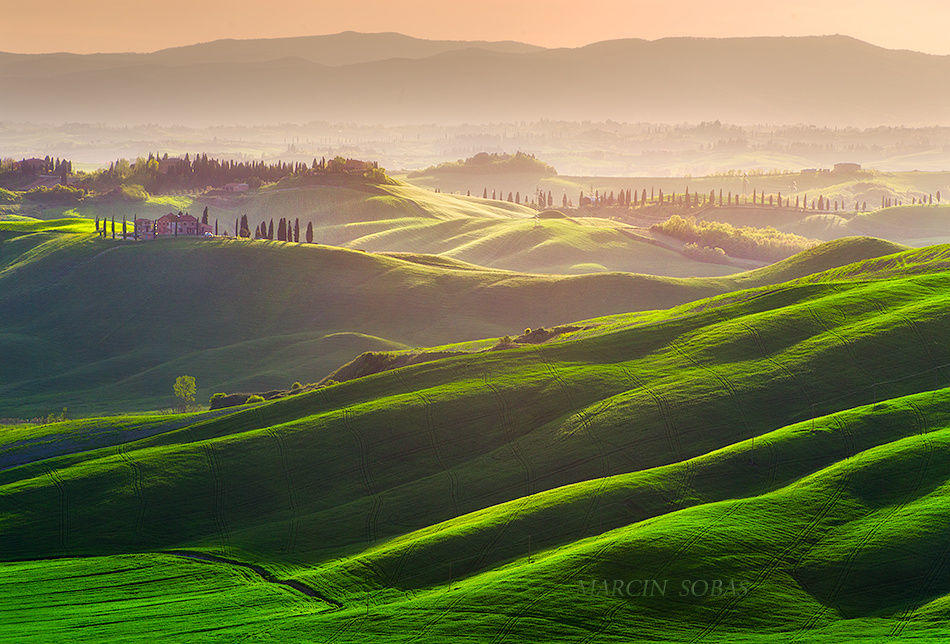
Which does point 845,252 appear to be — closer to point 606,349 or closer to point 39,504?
point 606,349

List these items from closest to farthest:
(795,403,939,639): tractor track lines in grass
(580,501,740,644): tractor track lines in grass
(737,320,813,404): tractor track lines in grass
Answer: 1. (580,501,740,644): tractor track lines in grass
2. (795,403,939,639): tractor track lines in grass
3. (737,320,813,404): tractor track lines in grass

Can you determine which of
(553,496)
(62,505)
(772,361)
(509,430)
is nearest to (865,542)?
(553,496)

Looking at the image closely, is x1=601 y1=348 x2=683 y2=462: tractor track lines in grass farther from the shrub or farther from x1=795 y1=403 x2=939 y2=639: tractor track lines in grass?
the shrub

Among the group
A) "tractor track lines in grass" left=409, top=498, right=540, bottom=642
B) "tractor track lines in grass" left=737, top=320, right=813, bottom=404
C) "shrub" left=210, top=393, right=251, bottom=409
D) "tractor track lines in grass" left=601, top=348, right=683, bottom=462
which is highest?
"tractor track lines in grass" left=737, top=320, right=813, bottom=404

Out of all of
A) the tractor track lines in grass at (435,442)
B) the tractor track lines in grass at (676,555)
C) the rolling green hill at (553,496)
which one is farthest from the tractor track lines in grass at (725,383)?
the tractor track lines in grass at (435,442)

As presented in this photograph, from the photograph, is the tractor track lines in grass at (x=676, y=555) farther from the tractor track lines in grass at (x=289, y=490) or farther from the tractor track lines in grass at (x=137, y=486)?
the tractor track lines in grass at (x=137, y=486)

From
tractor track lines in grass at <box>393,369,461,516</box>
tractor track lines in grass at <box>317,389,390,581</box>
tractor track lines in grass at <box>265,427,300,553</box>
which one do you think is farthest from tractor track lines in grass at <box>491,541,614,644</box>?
tractor track lines in grass at <box>265,427,300,553</box>

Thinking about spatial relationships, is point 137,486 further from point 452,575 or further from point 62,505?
point 452,575
